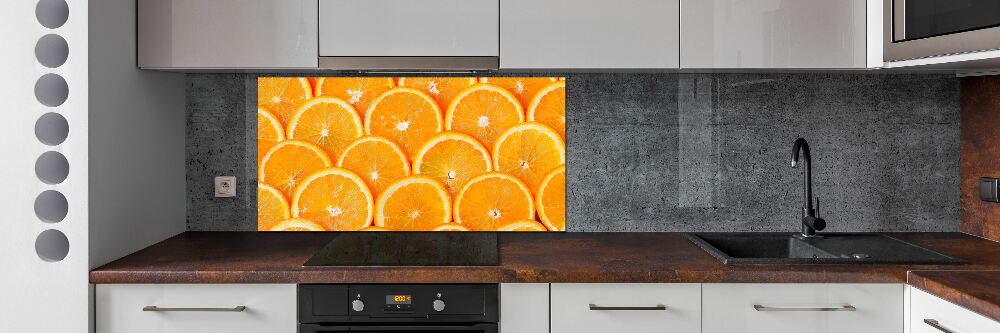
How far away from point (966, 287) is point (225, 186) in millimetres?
2125

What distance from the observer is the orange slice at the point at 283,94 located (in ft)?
7.94

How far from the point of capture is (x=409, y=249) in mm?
2096

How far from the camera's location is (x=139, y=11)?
207 cm

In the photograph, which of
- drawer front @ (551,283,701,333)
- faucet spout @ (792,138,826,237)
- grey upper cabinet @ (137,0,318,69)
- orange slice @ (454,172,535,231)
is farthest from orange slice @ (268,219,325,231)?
faucet spout @ (792,138,826,237)

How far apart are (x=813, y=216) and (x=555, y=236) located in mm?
800

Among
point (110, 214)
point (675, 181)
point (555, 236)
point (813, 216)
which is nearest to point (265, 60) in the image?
point (110, 214)
